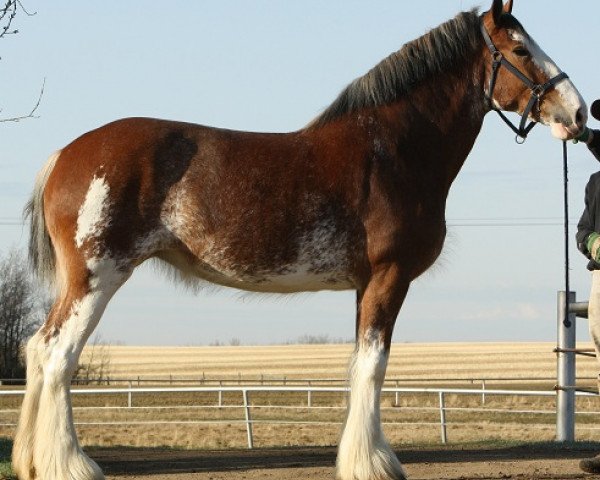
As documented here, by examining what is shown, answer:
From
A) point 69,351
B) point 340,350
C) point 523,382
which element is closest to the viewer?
point 69,351

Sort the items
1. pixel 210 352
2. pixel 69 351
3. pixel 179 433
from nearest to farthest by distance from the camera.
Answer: pixel 69 351, pixel 179 433, pixel 210 352

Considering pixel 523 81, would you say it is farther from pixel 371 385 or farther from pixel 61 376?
pixel 61 376

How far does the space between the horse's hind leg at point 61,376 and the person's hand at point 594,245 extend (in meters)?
3.14

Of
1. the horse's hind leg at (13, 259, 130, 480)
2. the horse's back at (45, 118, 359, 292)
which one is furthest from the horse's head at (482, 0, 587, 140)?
the horse's hind leg at (13, 259, 130, 480)

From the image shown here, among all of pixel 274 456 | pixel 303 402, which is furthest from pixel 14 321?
pixel 274 456

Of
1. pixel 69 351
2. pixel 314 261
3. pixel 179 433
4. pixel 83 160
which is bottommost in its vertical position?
pixel 179 433

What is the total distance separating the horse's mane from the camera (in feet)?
25.1

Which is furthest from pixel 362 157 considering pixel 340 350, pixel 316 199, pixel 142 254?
pixel 340 350

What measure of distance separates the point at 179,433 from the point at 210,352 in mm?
55179

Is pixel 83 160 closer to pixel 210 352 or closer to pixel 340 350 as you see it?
pixel 340 350

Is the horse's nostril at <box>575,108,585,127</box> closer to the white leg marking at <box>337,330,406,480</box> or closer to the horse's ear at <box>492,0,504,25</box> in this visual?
the horse's ear at <box>492,0,504,25</box>

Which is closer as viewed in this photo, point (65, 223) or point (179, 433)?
point (65, 223)

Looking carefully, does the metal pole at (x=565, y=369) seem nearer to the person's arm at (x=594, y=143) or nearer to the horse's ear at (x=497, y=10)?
the person's arm at (x=594, y=143)

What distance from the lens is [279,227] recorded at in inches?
282
